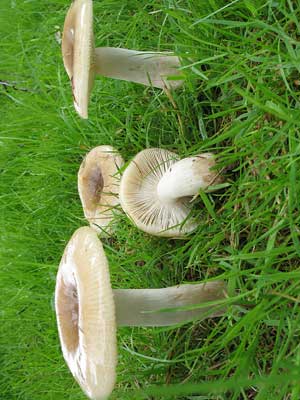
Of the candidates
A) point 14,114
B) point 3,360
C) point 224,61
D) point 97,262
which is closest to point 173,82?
point 224,61

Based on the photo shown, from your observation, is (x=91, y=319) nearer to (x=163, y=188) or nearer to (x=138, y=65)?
(x=163, y=188)

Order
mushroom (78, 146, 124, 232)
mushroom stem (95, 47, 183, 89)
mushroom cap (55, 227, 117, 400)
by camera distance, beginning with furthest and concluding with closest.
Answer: mushroom (78, 146, 124, 232) < mushroom stem (95, 47, 183, 89) < mushroom cap (55, 227, 117, 400)

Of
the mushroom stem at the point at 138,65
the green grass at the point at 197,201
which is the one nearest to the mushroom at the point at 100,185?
the green grass at the point at 197,201

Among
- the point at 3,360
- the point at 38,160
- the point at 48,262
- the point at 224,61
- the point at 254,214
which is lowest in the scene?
the point at 3,360

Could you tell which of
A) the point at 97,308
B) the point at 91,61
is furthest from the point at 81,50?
the point at 97,308

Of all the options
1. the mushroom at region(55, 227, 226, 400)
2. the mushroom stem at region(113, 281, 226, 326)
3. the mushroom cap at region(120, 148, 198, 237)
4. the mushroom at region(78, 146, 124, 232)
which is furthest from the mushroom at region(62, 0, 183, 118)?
the mushroom stem at region(113, 281, 226, 326)

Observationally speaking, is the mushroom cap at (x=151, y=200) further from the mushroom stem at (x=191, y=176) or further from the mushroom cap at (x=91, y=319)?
the mushroom cap at (x=91, y=319)

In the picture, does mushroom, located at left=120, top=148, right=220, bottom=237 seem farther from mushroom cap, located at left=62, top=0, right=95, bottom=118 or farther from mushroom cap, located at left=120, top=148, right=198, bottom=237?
mushroom cap, located at left=62, top=0, right=95, bottom=118

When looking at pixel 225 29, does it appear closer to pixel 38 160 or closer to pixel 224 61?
pixel 224 61
